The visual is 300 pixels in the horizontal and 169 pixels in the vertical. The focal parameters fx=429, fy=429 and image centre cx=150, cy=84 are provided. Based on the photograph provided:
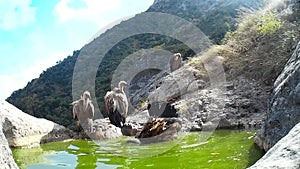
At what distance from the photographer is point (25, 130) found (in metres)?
9.07

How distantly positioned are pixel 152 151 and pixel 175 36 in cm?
2797

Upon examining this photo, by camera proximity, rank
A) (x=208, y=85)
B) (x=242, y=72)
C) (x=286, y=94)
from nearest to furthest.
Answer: (x=286, y=94)
(x=242, y=72)
(x=208, y=85)

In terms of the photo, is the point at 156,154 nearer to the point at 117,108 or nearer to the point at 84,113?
the point at 84,113

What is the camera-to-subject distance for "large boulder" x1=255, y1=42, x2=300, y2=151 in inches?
193

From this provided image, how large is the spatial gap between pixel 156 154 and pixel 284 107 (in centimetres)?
239

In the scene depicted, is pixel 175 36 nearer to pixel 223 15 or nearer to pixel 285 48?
pixel 223 15

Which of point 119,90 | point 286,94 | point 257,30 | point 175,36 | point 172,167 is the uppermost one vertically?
point 175,36

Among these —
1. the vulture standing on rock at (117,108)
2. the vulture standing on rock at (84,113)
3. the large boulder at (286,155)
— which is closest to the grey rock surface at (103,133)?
the vulture standing on rock at (84,113)

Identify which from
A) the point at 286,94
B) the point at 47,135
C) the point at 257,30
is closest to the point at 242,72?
the point at 257,30

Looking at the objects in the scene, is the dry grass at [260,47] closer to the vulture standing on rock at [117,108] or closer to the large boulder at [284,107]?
the vulture standing on rock at [117,108]

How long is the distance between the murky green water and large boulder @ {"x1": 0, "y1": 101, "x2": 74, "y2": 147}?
414 millimetres

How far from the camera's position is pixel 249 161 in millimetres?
5332

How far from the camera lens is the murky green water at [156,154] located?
227 inches

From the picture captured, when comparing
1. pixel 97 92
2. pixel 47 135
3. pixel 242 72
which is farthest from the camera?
pixel 97 92
